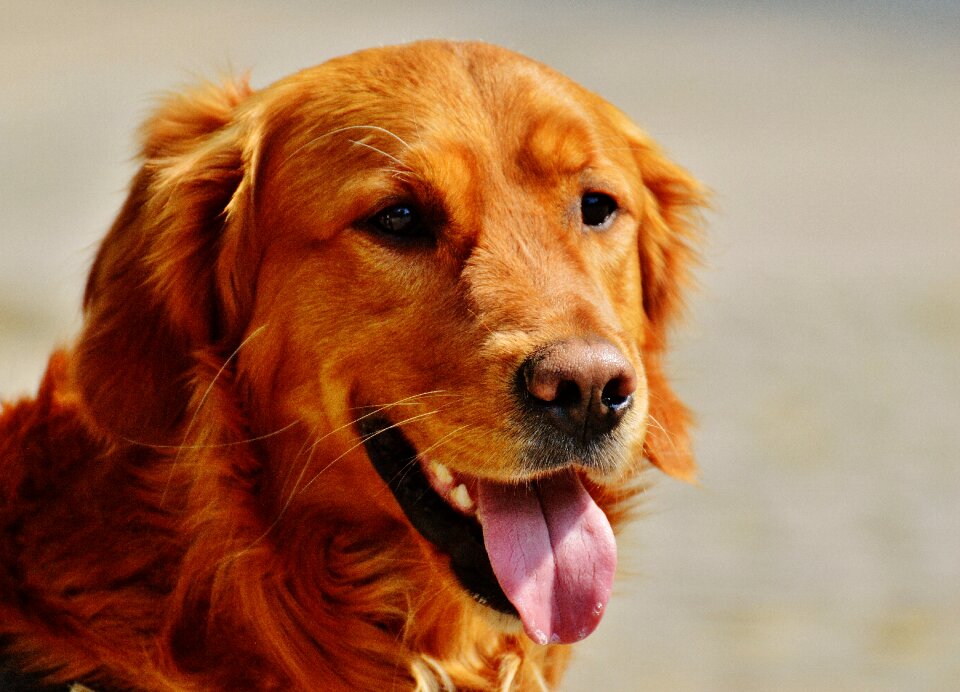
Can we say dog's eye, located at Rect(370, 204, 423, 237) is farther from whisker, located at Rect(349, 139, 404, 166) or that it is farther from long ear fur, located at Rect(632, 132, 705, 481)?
long ear fur, located at Rect(632, 132, 705, 481)

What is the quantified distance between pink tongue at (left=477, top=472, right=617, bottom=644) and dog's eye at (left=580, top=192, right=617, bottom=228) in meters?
0.71

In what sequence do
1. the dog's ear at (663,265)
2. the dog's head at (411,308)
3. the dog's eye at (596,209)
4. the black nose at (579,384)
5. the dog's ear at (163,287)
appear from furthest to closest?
the dog's ear at (663,265)
the dog's eye at (596,209)
the dog's ear at (163,287)
the dog's head at (411,308)
the black nose at (579,384)

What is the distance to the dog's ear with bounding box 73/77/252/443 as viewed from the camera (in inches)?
130

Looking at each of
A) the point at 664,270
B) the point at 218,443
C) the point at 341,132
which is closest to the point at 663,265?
the point at 664,270

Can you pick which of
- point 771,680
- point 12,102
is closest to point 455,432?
point 771,680

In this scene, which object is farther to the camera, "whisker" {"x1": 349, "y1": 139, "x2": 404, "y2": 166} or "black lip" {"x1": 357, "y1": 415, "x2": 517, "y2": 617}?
"whisker" {"x1": 349, "y1": 139, "x2": 404, "y2": 166}

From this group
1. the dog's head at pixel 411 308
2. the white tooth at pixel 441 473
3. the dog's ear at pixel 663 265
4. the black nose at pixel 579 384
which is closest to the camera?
the black nose at pixel 579 384

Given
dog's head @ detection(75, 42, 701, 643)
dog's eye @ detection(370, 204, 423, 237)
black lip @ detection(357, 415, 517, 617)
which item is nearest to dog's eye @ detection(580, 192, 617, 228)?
dog's head @ detection(75, 42, 701, 643)

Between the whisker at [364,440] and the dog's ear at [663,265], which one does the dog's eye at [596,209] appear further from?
the whisker at [364,440]

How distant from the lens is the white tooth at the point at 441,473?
3.20 m

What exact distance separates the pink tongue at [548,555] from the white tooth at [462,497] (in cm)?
4

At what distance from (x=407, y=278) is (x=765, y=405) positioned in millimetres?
5954

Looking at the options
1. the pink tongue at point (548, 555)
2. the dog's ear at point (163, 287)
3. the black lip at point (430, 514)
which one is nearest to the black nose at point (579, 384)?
the pink tongue at point (548, 555)

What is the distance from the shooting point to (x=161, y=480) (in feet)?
10.8
